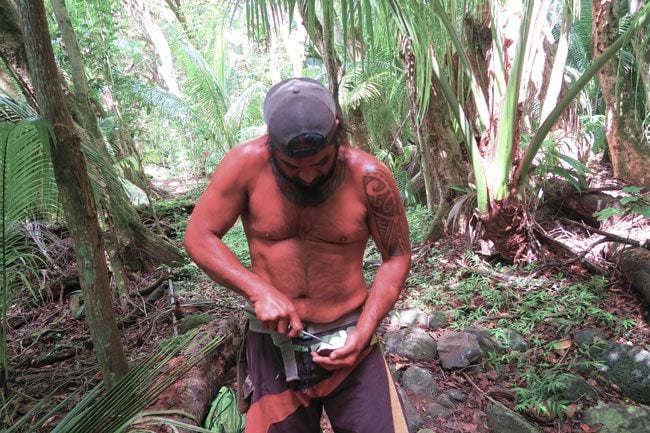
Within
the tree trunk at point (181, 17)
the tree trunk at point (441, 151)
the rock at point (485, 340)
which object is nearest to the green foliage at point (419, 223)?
the tree trunk at point (441, 151)

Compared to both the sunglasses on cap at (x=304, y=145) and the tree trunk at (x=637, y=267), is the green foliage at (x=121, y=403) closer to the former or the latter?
the sunglasses on cap at (x=304, y=145)

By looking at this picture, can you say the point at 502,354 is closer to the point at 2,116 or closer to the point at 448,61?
the point at 448,61

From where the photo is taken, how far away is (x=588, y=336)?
3.06 metres

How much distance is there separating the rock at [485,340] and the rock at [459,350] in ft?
0.15

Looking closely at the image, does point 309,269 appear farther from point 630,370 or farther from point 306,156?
point 630,370

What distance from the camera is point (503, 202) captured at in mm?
3984

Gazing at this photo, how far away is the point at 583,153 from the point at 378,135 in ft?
11.3

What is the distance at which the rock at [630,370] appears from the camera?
262 centimetres

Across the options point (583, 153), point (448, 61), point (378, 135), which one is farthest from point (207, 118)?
point (583, 153)

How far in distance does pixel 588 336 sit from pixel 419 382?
124cm

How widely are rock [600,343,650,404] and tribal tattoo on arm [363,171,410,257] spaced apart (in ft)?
6.87

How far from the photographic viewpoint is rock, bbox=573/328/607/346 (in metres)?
3.02

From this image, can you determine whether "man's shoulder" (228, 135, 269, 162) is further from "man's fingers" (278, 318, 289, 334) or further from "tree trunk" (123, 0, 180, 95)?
"tree trunk" (123, 0, 180, 95)

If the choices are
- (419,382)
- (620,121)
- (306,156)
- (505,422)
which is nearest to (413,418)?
A: (419,382)
